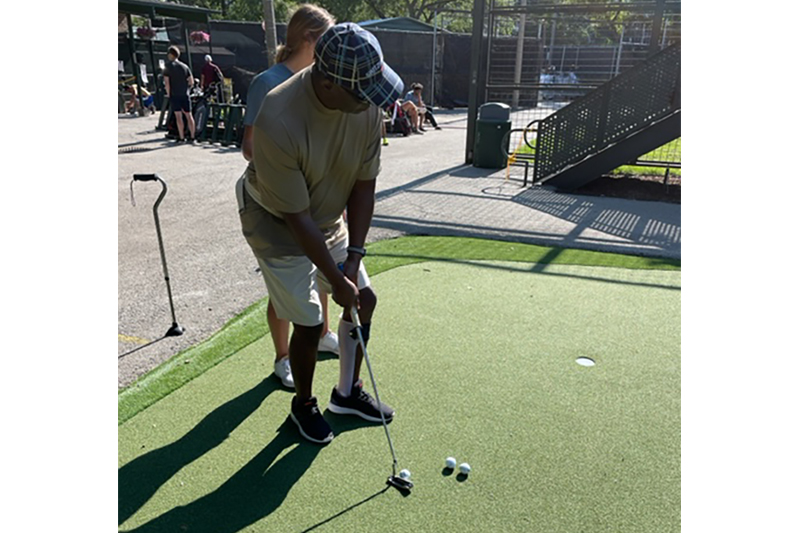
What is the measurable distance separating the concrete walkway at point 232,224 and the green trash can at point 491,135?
470 mm

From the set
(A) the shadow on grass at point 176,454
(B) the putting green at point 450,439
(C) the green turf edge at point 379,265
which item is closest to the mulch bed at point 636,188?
(C) the green turf edge at point 379,265

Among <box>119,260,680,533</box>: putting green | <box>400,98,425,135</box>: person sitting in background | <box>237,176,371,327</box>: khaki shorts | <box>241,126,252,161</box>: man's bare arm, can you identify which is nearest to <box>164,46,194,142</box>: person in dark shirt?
<box>400,98,425,135</box>: person sitting in background

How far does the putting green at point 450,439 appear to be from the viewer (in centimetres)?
231

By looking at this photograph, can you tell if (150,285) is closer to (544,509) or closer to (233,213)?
(233,213)

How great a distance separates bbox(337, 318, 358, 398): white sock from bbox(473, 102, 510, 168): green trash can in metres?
8.02

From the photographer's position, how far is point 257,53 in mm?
21750

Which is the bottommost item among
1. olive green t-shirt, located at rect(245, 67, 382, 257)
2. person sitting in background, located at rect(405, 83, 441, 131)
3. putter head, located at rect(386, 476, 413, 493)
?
putter head, located at rect(386, 476, 413, 493)

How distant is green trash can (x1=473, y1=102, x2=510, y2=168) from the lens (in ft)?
33.1

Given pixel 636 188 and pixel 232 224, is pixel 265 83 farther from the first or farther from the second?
pixel 636 188

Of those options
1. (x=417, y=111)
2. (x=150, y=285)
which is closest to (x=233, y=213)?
(x=150, y=285)

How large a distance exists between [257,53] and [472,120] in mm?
14136

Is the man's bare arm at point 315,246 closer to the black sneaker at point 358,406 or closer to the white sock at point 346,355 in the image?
the white sock at point 346,355

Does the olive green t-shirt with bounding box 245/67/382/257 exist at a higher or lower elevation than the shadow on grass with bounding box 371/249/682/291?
higher

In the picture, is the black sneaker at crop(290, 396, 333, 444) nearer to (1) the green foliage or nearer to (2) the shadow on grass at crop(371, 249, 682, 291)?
(2) the shadow on grass at crop(371, 249, 682, 291)
